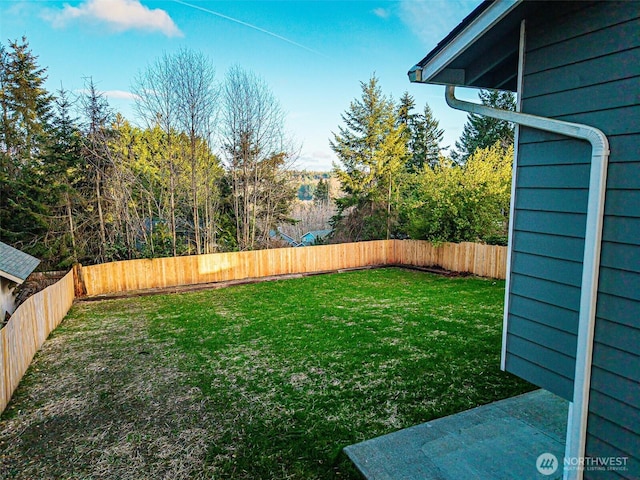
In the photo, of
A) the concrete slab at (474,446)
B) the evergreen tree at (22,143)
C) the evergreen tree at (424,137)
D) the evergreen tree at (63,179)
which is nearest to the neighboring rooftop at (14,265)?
the evergreen tree at (63,179)

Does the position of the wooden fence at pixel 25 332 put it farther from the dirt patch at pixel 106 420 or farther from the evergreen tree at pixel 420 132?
the evergreen tree at pixel 420 132

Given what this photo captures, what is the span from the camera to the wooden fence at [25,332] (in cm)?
416

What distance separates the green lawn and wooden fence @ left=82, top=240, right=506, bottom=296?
6.41 ft

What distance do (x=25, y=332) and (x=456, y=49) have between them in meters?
6.26

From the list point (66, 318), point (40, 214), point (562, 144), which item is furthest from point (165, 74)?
point (562, 144)

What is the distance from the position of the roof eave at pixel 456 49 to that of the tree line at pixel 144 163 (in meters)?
10.4

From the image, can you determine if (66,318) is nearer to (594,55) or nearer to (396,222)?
(594,55)

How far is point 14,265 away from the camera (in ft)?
22.7

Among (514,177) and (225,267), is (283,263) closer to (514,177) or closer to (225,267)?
(225,267)

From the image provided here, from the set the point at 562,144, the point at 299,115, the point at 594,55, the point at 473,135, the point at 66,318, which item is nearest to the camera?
the point at 594,55

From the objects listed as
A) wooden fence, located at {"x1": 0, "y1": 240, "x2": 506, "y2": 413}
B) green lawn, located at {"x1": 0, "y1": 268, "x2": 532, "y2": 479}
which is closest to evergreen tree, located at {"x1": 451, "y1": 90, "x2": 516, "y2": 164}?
wooden fence, located at {"x1": 0, "y1": 240, "x2": 506, "y2": 413}

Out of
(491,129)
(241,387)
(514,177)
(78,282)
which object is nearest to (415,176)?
(491,129)

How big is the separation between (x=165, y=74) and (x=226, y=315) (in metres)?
8.52

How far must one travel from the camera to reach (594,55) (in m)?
1.90
